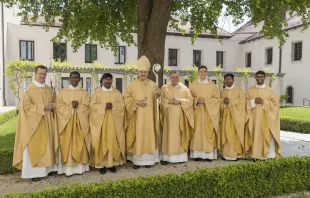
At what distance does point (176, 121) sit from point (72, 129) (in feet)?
7.83

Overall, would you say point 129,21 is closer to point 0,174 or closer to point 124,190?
point 0,174

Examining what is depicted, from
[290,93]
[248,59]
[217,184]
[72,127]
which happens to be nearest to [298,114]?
[290,93]

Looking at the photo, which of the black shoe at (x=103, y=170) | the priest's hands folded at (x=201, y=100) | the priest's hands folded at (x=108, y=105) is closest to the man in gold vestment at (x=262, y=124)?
the priest's hands folded at (x=201, y=100)

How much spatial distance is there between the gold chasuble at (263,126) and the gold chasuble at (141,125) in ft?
7.61

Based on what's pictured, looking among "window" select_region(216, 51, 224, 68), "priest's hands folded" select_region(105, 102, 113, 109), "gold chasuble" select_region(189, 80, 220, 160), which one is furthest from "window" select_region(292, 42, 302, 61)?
"priest's hands folded" select_region(105, 102, 113, 109)

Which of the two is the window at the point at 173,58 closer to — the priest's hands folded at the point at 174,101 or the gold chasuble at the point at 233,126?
the gold chasuble at the point at 233,126

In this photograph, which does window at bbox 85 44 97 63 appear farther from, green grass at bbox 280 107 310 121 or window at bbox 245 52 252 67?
green grass at bbox 280 107 310 121

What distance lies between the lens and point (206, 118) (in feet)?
23.3

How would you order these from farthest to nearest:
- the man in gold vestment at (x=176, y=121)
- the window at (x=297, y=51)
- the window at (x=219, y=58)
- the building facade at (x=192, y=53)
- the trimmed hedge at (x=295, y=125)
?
the window at (x=219, y=58) → the window at (x=297, y=51) → the building facade at (x=192, y=53) → the trimmed hedge at (x=295, y=125) → the man in gold vestment at (x=176, y=121)

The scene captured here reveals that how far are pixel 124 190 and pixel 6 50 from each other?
24.5m

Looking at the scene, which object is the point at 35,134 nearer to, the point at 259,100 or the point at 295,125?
the point at 259,100

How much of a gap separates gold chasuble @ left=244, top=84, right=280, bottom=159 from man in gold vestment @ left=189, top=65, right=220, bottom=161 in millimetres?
760

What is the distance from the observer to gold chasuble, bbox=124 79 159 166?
21.3 ft

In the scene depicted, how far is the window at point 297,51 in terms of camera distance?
80.3 feet
